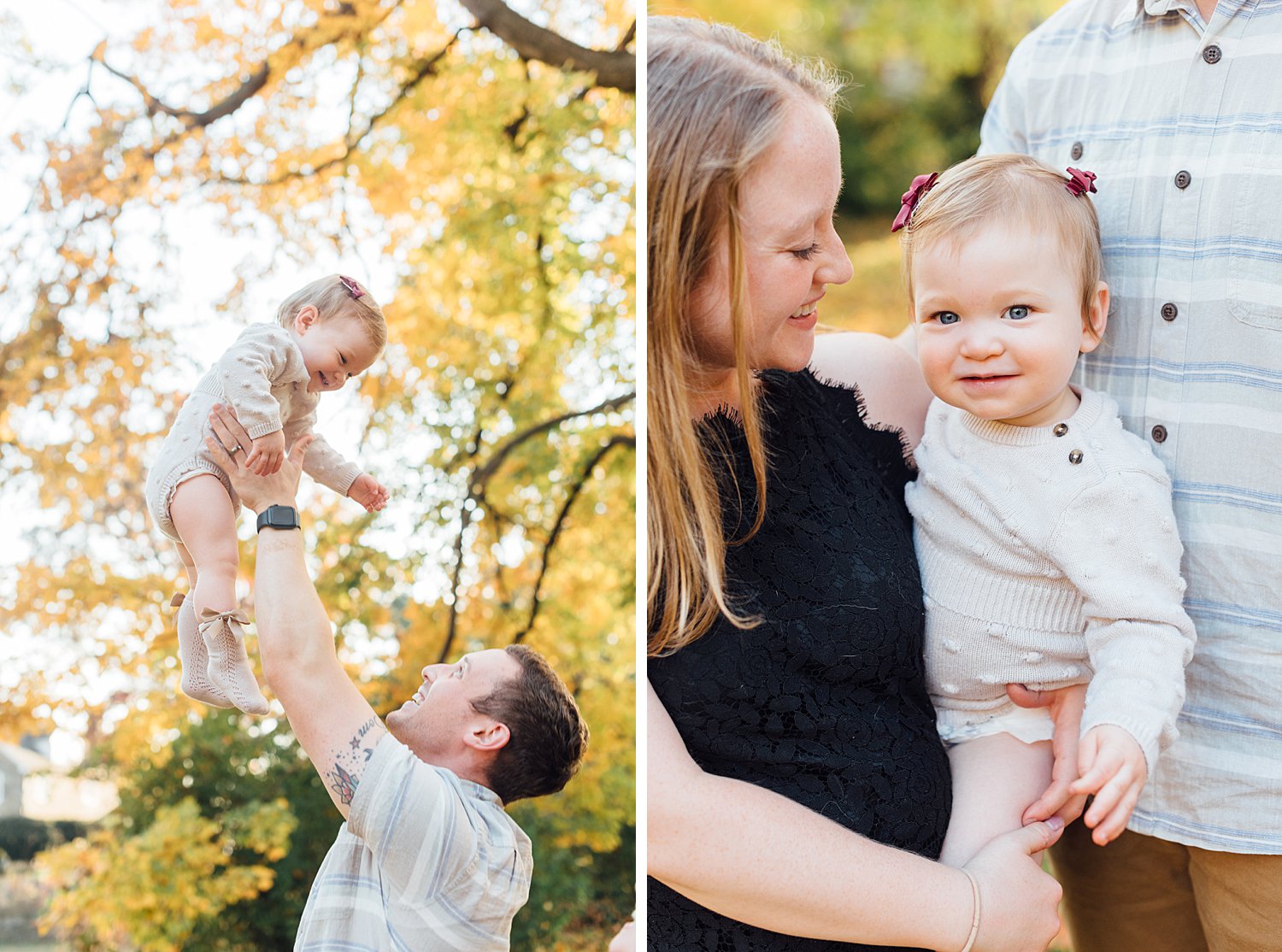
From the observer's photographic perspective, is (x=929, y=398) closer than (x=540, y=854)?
Yes

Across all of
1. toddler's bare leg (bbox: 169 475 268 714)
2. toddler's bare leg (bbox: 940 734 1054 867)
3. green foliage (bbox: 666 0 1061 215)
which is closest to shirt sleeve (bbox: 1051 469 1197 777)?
toddler's bare leg (bbox: 940 734 1054 867)

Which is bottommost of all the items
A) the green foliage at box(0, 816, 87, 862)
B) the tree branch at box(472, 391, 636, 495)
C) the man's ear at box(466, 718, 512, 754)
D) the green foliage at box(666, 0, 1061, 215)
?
the green foliage at box(0, 816, 87, 862)

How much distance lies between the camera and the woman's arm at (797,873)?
3.47ft

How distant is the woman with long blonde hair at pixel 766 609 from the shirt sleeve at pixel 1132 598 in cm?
16

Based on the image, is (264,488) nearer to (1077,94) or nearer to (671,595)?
(671,595)

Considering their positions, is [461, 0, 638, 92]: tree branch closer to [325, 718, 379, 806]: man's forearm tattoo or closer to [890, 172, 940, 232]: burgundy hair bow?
[890, 172, 940, 232]: burgundy hair bow

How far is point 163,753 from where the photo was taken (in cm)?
367

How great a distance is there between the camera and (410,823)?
1.16m

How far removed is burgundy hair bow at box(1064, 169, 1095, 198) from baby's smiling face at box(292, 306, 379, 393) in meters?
0.73

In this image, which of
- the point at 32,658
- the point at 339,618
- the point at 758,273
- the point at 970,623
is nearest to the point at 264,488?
the point at 758,273

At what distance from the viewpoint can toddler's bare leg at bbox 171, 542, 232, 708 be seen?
1226 mm

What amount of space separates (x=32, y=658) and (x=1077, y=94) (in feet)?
11.0

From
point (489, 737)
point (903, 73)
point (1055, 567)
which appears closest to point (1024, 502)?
point (1055, 567)

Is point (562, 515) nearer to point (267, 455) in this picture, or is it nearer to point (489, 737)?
point (489, 737)
